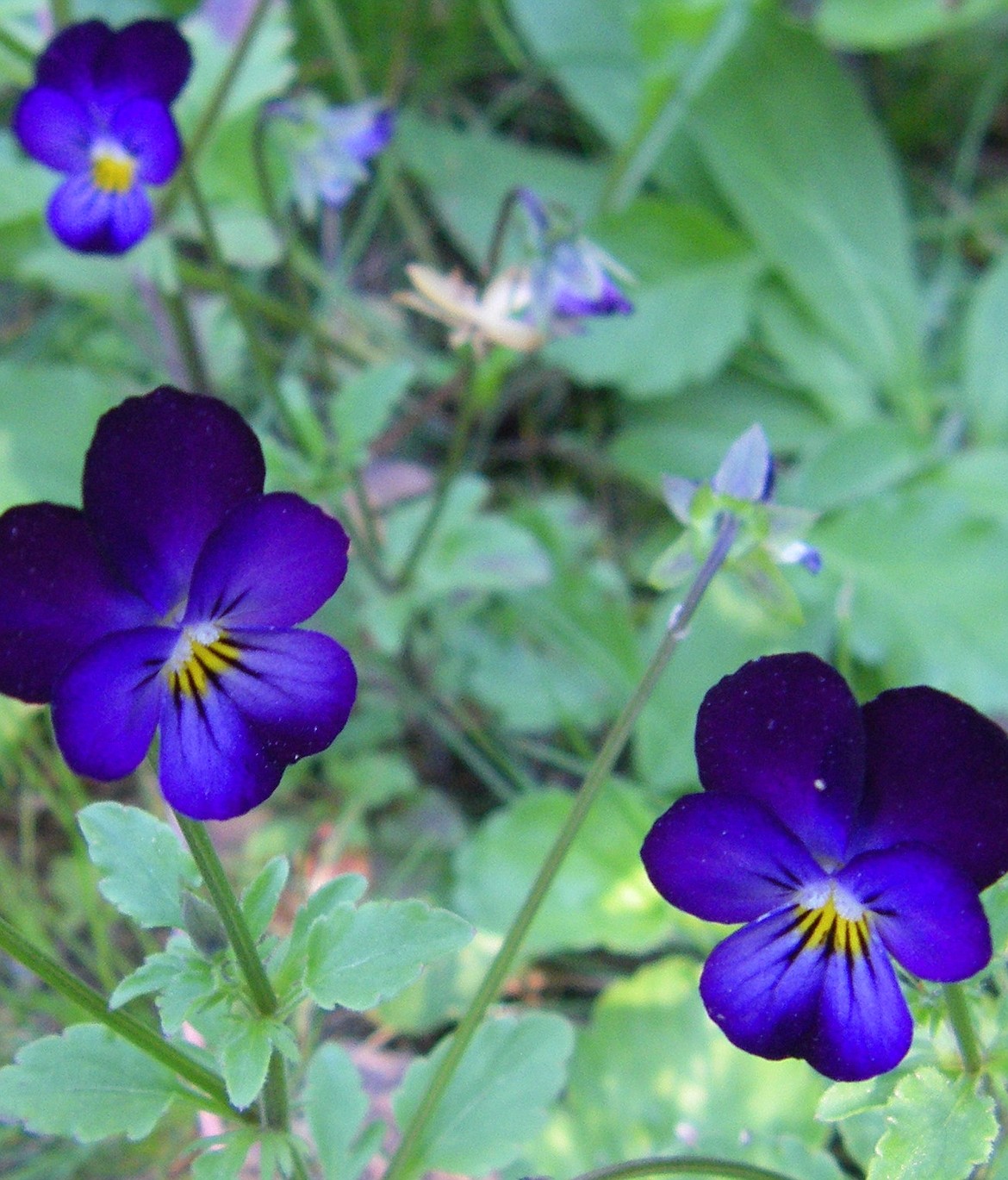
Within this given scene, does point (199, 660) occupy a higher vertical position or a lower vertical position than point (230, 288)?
higher

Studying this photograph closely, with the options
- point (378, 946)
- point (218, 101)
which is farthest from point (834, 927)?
point (218, 101)

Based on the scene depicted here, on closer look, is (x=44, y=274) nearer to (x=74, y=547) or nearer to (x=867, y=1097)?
(x=74, y=547)

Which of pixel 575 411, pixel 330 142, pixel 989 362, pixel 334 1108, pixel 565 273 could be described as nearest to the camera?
pixel 334 1108

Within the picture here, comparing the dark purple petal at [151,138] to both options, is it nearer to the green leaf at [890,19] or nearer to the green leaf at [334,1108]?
the green leaf at [334,1108]

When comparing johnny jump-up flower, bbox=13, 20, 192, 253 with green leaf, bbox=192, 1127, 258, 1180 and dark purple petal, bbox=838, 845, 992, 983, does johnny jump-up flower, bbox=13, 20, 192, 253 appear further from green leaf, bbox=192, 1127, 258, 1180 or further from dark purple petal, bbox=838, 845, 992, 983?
dark purple petal, bbox=838, 845, 992, 983

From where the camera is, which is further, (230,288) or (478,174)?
(478,174)

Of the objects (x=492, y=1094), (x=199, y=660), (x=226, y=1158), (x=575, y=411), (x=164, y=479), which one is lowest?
(x=575, y=411)

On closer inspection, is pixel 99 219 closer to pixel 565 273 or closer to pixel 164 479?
pixel 565 273
